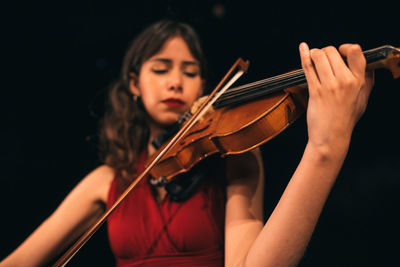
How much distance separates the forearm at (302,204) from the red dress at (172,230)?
329 mm

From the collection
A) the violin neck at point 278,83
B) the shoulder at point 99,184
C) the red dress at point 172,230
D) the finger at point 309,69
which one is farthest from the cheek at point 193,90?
the finger at point 309,69

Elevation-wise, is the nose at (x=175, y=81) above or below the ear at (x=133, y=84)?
below

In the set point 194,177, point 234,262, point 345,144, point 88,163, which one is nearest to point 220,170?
point 194,177

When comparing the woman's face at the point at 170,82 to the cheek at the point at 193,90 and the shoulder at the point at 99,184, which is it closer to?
the cheek at the point at 193,90

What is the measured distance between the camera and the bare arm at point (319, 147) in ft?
2.16

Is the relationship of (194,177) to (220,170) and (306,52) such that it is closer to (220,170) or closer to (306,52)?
(220,170)

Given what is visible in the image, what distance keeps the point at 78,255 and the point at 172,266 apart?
2.15 feet

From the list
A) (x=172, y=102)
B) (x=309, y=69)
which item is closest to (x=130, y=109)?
(x=172, y=102)

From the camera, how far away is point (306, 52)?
704 mm

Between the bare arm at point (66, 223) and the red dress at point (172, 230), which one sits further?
the bare arm at point (66, 223)

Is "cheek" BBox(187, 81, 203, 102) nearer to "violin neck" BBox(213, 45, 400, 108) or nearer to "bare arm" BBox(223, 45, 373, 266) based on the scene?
"violin neck" BBox(213, 45, 400, 108)

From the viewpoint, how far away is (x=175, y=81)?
112cm

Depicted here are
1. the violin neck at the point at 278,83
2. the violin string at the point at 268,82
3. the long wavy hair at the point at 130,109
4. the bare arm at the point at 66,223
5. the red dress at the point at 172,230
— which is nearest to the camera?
the violin neck at the point at 278,83

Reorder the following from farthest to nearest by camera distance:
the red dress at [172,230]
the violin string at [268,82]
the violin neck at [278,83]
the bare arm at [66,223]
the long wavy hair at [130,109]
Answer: the long wavy hair at [130,109] → the bare arm at [66,223] → the red dress at [172,230] → the violin string at [268,82] → the violin neck at [278,83]
